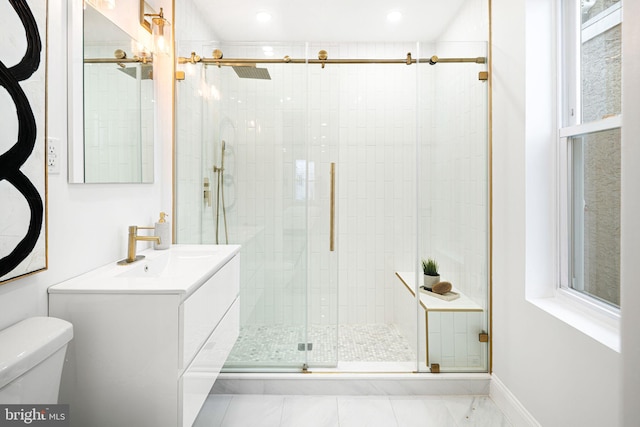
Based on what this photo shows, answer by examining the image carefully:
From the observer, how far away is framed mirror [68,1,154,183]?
4.75 ft

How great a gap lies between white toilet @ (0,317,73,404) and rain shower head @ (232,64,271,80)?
171 cm

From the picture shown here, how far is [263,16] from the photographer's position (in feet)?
9.15

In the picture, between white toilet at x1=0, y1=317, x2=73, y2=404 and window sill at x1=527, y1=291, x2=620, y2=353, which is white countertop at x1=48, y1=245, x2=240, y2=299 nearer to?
white toilet at x1=0, y1=317, x2=73, y2=404

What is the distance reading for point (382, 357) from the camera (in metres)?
2.74

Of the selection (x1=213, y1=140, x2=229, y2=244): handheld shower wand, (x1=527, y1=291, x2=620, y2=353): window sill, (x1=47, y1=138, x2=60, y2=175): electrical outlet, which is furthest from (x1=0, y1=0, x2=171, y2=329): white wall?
(x1=527, y1=291, x2=620, y2=353): window sill

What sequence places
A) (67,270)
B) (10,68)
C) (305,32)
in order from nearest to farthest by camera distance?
(10,68) < (67,270) < (305,32)

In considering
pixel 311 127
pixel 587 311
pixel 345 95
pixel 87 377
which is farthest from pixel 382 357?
pixel 345 95

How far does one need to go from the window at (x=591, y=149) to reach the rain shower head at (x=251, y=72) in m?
1.61

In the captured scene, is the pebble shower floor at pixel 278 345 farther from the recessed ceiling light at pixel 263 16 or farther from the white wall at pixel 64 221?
the recessed ceiling light at pixel 263 16

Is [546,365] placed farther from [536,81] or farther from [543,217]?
[536,81]

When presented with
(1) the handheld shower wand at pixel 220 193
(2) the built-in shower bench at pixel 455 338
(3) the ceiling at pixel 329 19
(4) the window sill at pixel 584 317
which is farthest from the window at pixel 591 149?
(1) the handheld shower wand at pixel 220 193

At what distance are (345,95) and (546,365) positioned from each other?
2625 millimetres

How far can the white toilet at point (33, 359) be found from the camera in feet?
2.95

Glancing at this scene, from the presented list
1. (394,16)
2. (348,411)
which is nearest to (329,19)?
(394,16)
